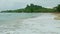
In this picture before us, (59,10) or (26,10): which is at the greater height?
(59,10)

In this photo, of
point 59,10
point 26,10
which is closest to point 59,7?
point 59,10

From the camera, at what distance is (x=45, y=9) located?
113250 mm

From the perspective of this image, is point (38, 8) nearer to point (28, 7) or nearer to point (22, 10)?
point (28, 7)

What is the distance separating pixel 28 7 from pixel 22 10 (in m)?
11.8

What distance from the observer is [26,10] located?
120500mm

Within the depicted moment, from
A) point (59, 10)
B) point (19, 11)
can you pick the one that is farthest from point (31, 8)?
point (59, 10)

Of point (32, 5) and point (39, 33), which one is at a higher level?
point (39, 33)

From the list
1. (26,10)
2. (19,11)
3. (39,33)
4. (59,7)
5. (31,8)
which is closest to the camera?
(39,33)

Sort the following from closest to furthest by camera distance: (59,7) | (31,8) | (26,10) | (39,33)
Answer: (39,33)
(59,7)
(31,8)
(26,10)

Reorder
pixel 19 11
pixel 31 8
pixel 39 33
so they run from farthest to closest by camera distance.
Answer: pixel 19 11
pixel 31 8
pixel 39 33

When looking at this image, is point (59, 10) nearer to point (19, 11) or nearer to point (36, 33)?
point (36, 33)

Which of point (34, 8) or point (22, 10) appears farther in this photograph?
point (22, 10)

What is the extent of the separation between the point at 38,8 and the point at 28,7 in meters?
6.15

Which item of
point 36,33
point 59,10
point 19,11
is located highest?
point 36,33
